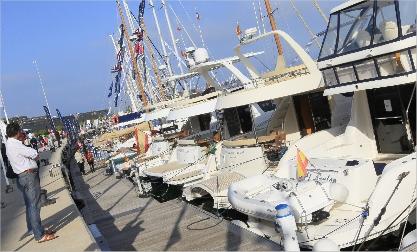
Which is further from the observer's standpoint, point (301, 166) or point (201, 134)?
point (201, 134)

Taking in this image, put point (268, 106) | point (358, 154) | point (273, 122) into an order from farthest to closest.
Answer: point (268, 106), point (273, 122), point (358, 154)

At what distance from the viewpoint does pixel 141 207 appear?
13094 millimetres

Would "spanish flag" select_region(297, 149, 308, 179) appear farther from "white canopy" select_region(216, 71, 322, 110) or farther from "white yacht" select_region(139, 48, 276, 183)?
"white yacht" select_region(139, 48, 276, 183)

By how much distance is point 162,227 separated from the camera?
33.6 feet

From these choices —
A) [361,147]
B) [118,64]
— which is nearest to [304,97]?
[361,147]

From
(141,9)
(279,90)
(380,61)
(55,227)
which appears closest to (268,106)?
(279,90)

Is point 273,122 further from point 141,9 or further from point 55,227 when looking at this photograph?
point 141,9

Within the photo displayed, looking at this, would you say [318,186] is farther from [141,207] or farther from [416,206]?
[141,207]

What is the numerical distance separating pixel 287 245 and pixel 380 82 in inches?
191

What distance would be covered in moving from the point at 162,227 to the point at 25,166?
3.62 meters

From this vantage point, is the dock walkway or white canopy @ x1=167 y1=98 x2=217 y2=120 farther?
white canopy @ x1=167 y1=98 x2=217 y2=120

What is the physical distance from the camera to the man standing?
753 cm

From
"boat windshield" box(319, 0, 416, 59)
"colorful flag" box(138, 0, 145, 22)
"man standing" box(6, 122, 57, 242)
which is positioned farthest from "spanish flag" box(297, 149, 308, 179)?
"colorful flag" box(138, 0, 145, 22)

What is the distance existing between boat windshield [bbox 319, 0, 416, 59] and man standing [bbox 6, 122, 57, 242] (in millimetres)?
6773
